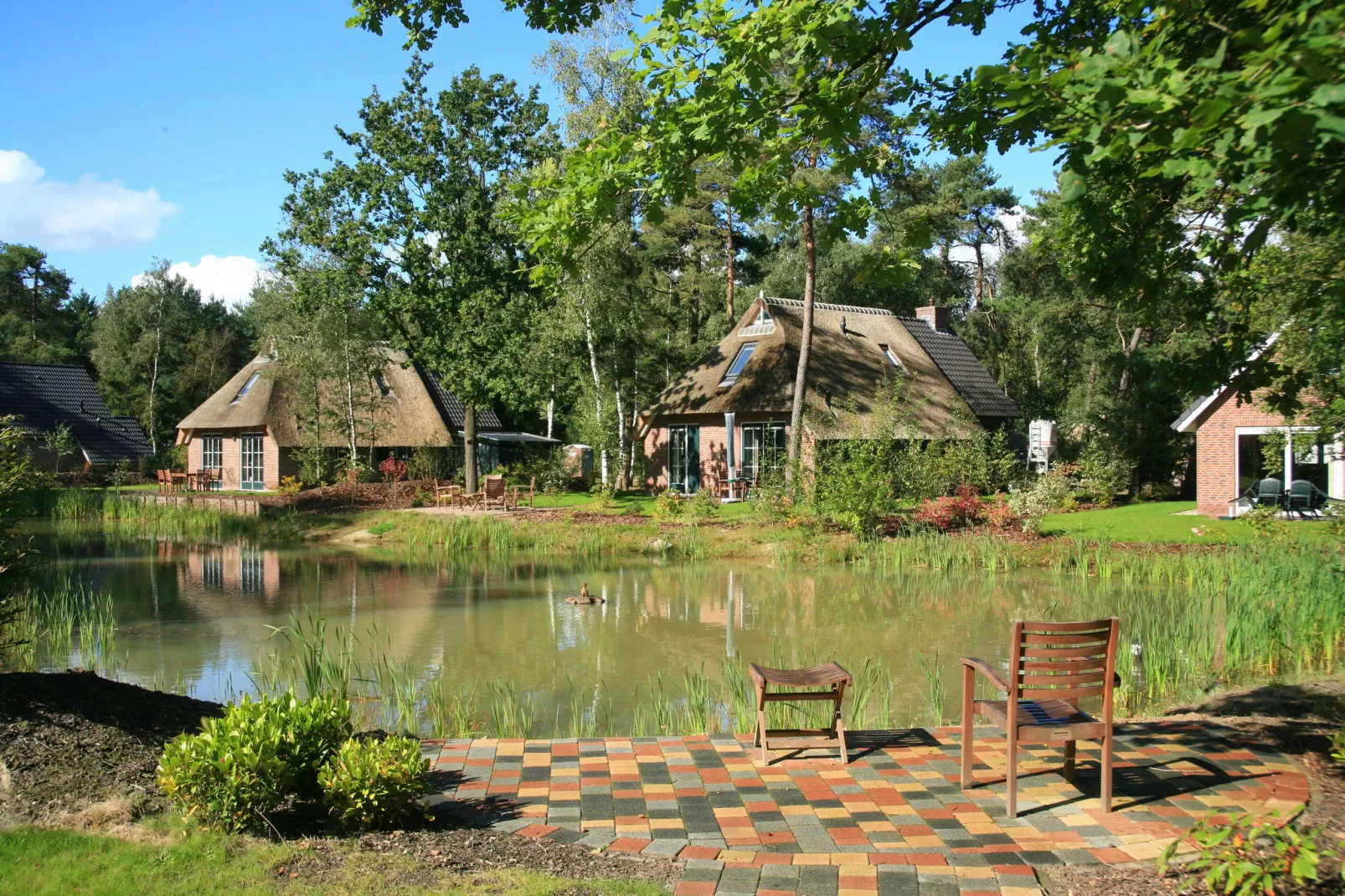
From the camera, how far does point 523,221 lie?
6.07 meters

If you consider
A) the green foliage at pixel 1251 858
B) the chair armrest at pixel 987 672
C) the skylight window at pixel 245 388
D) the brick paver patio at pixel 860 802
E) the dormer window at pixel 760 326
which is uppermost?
the dormer window at pixel 760 326

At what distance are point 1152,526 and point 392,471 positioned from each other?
828 inches

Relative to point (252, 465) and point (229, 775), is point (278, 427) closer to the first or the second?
point (252, 465)

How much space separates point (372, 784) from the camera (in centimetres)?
411

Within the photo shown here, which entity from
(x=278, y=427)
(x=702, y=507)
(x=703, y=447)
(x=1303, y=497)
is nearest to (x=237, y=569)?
(x=702, y=507)

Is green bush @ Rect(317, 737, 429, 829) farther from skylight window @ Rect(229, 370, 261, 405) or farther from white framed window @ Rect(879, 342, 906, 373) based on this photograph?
skylight window @ Rect(229, 370, 261, 405)

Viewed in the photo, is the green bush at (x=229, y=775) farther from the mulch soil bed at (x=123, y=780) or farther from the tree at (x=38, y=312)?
the tree at (x=38, y=312)

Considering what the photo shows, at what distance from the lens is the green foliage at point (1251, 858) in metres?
3.25

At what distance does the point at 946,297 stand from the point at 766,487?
28958 millimetres

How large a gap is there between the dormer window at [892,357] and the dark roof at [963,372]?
1710mm

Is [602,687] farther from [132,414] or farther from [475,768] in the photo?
[132,414]

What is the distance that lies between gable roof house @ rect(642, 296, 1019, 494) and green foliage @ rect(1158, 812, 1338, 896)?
1990cm

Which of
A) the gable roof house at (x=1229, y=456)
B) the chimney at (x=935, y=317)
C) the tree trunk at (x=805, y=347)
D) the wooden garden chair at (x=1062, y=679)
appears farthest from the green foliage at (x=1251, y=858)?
the chimney at (x=935, y=317)

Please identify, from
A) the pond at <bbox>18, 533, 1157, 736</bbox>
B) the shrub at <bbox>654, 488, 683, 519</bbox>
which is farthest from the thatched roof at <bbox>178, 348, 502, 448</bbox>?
the pond at <bbox>18, 533, 1157, 736</bbox>
